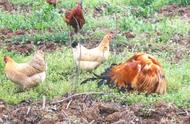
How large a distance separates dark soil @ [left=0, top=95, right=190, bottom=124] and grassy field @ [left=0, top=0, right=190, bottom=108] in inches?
9.4

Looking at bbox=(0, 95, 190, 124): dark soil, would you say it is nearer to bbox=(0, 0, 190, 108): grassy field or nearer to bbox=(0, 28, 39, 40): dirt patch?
bbox=(0, 0, 190, 108): grassy field

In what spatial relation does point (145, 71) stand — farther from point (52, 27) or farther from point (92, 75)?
point (52, 27)

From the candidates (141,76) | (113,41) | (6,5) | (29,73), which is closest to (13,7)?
(6,5)

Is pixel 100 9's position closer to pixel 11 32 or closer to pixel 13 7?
pixel 13 7

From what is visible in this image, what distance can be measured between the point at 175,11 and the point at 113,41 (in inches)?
100

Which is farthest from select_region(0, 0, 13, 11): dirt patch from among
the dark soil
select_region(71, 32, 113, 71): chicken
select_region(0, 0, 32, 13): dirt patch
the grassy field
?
the dark soil

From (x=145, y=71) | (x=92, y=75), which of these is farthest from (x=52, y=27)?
(x=145, y=71)

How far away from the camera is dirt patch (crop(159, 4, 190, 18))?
11.4m

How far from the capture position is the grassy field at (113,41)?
276 inches

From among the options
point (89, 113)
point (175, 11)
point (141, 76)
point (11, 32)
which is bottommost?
point (89, 113)

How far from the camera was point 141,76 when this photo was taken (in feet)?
22.6

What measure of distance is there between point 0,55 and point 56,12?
246 cm

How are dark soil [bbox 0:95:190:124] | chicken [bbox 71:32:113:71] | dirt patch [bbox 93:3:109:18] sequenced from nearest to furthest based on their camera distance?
dark soil [bbox 0:95:190:124], chicken [bbox 71:32:113:71], dirt patch [bbox 93:3:109:18]

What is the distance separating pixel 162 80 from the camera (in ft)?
22.8
